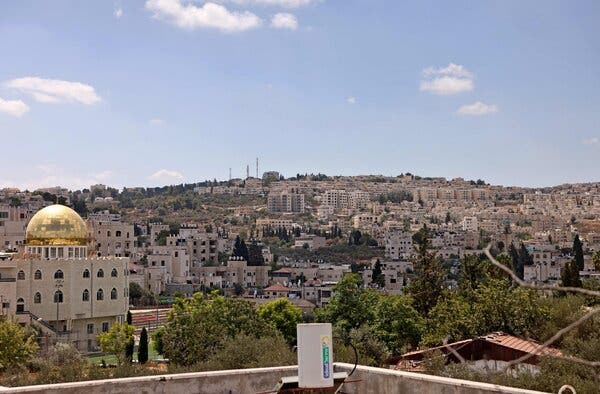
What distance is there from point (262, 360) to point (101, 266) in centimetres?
2609

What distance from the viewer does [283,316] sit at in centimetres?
3425

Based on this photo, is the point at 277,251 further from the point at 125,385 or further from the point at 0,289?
the point at 125,385

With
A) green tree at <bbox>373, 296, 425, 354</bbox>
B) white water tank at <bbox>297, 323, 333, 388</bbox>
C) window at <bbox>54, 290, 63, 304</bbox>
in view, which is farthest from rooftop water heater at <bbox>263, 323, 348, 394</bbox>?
window at <bbox>54, 290, 63, 304</bbox>

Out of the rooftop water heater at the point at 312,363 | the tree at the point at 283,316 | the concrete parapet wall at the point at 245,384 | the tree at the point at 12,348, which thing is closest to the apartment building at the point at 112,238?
the tree at the point at 283,316

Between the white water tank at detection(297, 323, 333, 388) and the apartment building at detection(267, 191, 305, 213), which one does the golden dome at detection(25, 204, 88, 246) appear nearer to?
the white water tank at detection(297, 323, 333, 388)

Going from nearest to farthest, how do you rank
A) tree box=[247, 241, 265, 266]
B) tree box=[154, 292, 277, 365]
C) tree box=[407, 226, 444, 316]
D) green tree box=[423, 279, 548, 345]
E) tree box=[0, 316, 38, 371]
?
green tree box=[423, 279, 548, 345] < tree box=[0, 316, 38, 371] < tree box=[154, 292, 277, 365] < tree box=[407, 226, 444, 316] < tree box=[247, 241, 265, 266]

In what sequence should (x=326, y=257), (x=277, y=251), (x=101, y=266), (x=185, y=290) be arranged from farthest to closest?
(x=277, y=251) < (x=326, y=257) < (x=185, y=290) < (x=101, y=266)

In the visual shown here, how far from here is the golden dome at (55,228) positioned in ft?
113

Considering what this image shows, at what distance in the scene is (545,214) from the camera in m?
182

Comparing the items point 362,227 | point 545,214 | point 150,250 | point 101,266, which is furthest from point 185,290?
point 545,214

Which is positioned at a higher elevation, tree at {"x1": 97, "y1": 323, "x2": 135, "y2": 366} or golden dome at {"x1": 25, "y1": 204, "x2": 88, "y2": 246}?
golden dome at {"x1": 25, "y1": 204, "x2": 88, "y2": 246}

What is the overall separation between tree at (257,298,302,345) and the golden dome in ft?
31.9

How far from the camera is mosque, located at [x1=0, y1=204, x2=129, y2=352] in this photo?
110 ft

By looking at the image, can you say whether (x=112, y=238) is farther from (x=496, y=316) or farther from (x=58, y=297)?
(x=496, y=316)
